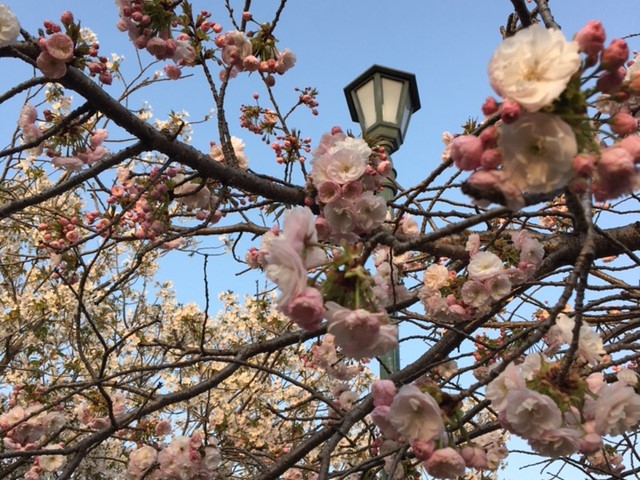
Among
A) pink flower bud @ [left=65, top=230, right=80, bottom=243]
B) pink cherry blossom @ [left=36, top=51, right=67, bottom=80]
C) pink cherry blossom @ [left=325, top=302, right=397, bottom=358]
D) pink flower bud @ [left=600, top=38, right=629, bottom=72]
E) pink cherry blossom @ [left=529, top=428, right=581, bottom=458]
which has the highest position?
pink flower bud @ [left=65, top=230, right=80, bottom=243]

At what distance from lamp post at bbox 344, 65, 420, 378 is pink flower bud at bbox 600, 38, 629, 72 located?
2.27 meters

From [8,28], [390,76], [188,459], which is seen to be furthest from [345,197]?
[390,76]

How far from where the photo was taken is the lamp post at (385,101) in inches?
128

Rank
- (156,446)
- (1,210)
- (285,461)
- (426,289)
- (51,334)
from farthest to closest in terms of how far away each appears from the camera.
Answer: (51,334)
(156,446)
(426,289)
(285,461)
(1,210)

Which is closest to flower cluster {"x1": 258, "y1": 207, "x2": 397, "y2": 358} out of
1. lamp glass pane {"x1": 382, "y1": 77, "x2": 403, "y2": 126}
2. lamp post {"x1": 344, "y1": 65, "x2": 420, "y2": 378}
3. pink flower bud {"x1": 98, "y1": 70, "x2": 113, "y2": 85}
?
pink flower bud {"x1": 98, "y1": 70, "x2": 113, "y2": 85}

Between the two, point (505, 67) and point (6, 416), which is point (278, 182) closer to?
point (505, 67)

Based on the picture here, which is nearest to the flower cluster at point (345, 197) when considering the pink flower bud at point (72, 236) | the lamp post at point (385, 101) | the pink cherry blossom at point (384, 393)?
the pink cherry blossom at point (384, 393)

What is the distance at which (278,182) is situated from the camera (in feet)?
7.76

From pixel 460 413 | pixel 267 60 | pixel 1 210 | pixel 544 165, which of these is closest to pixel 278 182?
pixel 267 60

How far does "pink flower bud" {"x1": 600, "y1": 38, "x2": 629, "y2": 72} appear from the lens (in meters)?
0.88

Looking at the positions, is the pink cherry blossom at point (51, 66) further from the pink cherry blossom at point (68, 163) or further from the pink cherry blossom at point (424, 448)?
the pink cherry blossom at point (424, 448)

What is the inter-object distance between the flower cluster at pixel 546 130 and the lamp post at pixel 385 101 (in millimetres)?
2281

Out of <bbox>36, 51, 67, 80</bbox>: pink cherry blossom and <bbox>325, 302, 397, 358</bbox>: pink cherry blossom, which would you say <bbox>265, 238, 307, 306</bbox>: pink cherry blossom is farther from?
<bbox>36, 51, 67, 80</bbox>: pink cherry blossom

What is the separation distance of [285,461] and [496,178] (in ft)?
5.08
